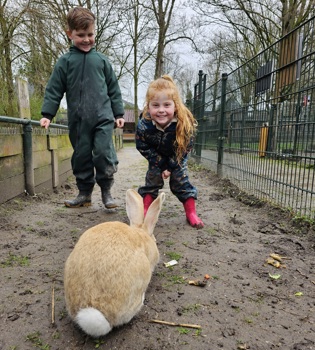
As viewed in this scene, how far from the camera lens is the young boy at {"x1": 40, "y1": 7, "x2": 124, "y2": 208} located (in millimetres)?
3297

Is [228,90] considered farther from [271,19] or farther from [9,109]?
[271,19]

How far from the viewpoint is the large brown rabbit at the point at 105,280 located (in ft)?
4.30

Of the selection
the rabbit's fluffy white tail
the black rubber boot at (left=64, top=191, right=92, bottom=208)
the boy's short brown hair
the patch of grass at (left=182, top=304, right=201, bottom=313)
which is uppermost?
the boy's short brown hair

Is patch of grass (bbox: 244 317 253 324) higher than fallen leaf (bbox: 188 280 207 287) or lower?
lower

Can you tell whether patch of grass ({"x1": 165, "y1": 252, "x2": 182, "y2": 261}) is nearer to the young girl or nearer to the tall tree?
the young girl

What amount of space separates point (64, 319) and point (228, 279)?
3.20ft

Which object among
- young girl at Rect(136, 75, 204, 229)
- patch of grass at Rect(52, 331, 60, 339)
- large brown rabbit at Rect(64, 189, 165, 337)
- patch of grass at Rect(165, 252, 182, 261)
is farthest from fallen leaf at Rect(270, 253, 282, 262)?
patch of grass at Rect(52, 331, 60, 339)

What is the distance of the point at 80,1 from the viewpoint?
42.9ft

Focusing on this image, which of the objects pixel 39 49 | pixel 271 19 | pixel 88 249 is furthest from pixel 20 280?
pixel 271 19

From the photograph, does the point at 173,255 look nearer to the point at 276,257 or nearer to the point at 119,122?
the point at 276,257

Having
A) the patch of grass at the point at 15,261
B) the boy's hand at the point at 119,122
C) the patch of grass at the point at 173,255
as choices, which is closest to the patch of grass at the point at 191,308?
the patch of grass at the point at 173,255

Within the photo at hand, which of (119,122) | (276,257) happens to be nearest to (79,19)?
(119,122)

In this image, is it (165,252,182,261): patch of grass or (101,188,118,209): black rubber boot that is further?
(101,188,118,209): black rubber boot

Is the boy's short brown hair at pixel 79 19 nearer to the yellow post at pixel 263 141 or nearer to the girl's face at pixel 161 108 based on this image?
the girl's face at pixel 161 108
